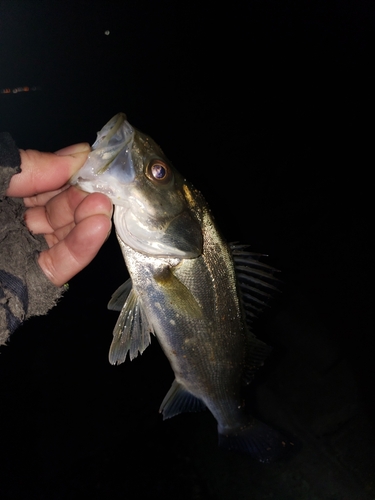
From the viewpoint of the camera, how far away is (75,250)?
77.7 inches

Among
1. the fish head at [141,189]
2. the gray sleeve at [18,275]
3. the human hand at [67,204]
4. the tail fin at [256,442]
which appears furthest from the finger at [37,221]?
the tail fin at [256,442]

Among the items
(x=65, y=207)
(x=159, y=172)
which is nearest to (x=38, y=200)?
(x=65, y=207)

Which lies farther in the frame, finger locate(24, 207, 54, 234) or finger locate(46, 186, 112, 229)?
finger locate(24, 207, 54, 234)

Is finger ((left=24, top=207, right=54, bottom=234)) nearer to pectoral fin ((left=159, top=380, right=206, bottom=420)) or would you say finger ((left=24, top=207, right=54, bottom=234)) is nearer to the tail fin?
pectoral fin ((left=159, top=380, right=206, bottom=420))

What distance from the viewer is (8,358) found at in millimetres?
5336

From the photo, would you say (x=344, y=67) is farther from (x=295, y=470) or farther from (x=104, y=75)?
(x=295, y=470)

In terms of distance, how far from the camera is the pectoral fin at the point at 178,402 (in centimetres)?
222

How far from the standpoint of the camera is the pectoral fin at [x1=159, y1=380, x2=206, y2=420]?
7.29 ft

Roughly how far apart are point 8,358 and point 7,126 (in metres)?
5.72

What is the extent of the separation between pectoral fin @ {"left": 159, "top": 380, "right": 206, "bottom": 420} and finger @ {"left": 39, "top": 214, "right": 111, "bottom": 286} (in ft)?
3.54

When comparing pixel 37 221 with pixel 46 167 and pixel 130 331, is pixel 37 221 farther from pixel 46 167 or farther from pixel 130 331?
pixel 130 331

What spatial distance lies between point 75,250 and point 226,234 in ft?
14.9

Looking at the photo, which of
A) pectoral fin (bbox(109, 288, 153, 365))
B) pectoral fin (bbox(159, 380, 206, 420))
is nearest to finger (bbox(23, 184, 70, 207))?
pectoral fin (bbox(109, 288, 153, 365))

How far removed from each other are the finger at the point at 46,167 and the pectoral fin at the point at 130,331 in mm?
822
